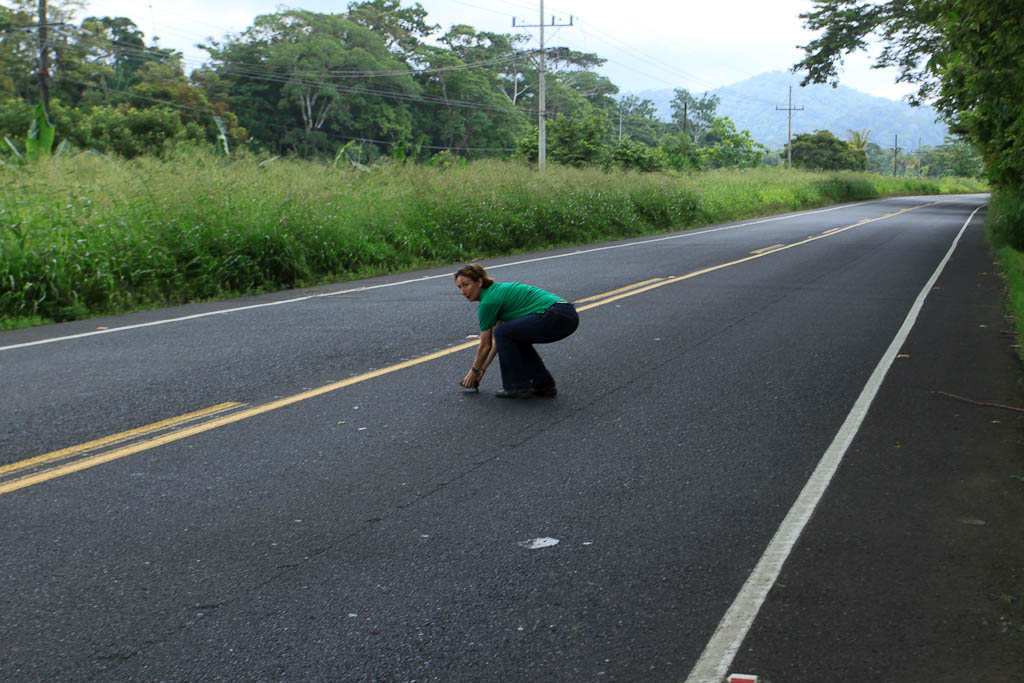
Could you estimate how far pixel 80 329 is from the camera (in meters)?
10.6

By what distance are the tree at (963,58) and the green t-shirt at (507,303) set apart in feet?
13.0

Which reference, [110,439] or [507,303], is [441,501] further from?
[507,303]

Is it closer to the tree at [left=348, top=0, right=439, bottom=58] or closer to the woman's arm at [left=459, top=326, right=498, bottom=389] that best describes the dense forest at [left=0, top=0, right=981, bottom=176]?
the tree at [left=348, top=0, right=439, bottom=58]

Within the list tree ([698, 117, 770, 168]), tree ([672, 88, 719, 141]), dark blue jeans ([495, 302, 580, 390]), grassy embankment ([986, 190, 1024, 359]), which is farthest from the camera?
tree ([672, 88, 719, 141])

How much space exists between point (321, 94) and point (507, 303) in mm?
58424

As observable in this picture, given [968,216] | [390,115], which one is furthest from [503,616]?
[390,115]

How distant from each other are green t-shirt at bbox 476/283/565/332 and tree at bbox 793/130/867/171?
84.5 metres

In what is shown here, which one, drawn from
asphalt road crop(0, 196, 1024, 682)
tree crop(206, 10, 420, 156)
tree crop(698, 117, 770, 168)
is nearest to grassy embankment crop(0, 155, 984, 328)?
asphalt road crop(0, 196, 1024, 682)

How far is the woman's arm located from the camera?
737cm

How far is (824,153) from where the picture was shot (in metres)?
88.2

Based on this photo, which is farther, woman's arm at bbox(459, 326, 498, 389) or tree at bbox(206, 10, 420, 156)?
tree at bbox(206, 10, 420, 156)

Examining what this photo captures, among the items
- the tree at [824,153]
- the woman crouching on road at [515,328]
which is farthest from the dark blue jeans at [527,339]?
the tree at [824,153]

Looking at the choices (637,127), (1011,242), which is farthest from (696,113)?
(1011,242)

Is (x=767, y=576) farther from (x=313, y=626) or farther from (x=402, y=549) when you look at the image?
(x=313, y=626)
